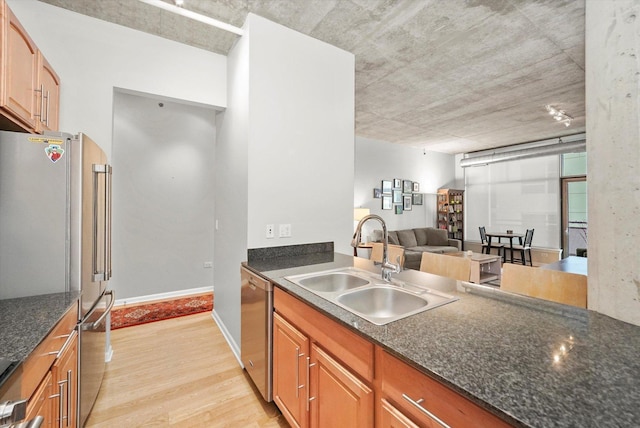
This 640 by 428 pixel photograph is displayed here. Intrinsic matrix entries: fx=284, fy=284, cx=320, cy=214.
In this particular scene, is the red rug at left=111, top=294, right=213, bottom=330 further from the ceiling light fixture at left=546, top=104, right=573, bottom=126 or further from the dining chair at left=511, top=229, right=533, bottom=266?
the dining chair at left=511, top=229, right=533, bottom=266

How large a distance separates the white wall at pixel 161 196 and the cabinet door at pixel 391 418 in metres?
4.11

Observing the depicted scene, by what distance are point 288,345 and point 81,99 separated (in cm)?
257

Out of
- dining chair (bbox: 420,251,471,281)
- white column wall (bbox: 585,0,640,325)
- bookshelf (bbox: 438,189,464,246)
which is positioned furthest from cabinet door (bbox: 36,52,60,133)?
bookshelf (bbox: 438,189,464,246)

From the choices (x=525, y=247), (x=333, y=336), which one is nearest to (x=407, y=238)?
(x=525, y=247)

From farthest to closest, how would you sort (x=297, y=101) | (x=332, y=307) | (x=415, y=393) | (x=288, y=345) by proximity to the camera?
(x=297, y=101)
(x=288, y=345)
(x=332, y=307)
(x=415, y=393)

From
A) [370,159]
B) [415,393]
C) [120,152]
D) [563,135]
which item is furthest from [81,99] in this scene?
[563,135]

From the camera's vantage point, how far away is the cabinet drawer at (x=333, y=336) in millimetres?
1062

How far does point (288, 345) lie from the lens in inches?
64.0

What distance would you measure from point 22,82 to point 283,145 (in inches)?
64.9

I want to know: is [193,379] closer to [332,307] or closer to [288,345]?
[288,345]

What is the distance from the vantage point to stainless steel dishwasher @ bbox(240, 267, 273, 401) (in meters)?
1.83

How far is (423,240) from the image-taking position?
7121mm

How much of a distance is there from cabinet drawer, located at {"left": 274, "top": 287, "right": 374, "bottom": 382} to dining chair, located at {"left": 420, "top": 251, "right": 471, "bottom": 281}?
4.01 ft

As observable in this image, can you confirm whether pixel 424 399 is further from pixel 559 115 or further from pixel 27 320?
pixel 559 115
